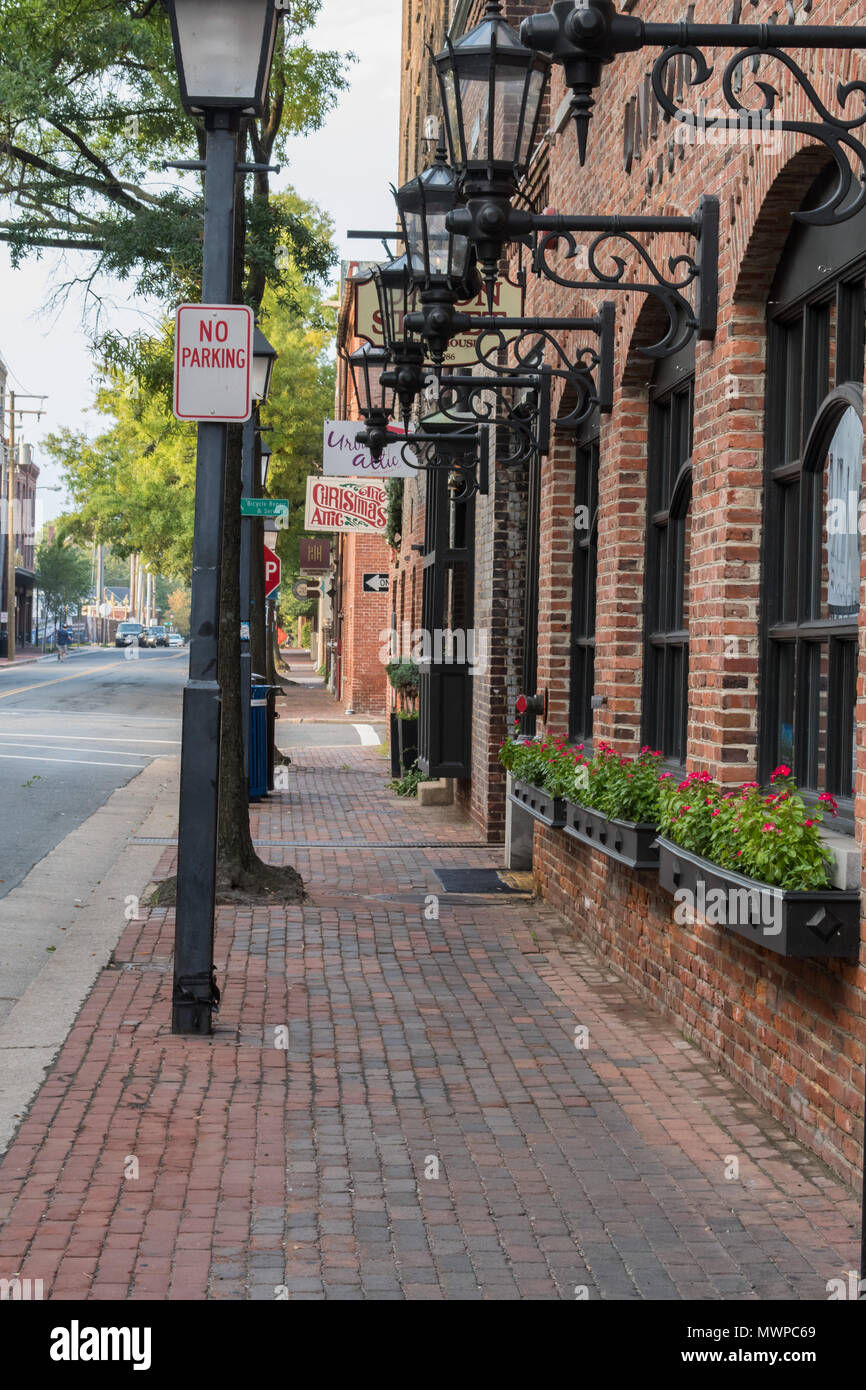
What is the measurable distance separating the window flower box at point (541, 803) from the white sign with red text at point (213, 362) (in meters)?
3.34

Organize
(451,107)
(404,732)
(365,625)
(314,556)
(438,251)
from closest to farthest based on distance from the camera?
1. (451,107)
2. (438,251)
3. (404,732)
4. (365,625)
5. (314,556)

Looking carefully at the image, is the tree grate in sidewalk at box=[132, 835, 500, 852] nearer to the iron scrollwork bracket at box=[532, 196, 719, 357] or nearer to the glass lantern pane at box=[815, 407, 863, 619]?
the iron scrollwork bracket at box=[532, 196, 719, 357]

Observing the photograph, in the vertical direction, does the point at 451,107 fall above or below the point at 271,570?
above

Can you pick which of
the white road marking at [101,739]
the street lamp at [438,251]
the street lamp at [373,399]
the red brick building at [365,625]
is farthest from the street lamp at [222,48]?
the red brick building at [365,625]

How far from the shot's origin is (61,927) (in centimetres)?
948

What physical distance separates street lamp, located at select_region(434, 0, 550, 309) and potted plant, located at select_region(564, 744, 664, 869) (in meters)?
2.41

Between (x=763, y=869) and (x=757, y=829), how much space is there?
20 centimetres

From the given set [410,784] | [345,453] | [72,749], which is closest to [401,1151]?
[410,784]

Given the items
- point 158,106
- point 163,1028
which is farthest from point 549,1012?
point 158,106

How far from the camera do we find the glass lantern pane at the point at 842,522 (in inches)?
217

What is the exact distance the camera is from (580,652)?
34.6 ft

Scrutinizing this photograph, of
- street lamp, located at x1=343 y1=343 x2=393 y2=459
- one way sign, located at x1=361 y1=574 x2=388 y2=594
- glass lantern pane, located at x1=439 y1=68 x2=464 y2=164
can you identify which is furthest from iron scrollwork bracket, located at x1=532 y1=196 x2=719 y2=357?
one way sign, located at x1=361 y1=574 x2=388 y2=594

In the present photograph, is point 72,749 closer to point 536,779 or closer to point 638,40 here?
point 536,779

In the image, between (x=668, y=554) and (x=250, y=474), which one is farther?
(x=250, y=474)
